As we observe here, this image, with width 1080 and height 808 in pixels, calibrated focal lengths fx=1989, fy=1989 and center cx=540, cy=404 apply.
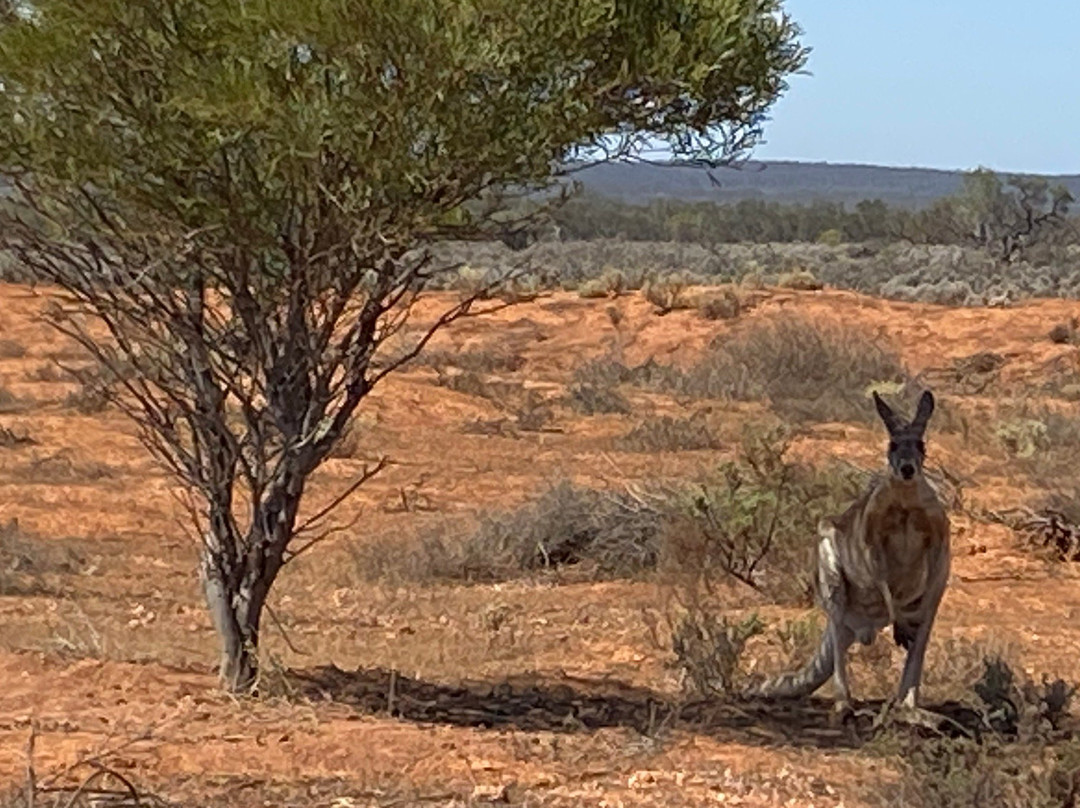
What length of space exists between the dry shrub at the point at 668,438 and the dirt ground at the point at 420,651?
352 millimetres

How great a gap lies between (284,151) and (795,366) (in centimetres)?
2240

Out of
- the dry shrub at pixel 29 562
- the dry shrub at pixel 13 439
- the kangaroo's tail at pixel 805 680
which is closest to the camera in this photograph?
the kangaroo's tail at pixel 805 680

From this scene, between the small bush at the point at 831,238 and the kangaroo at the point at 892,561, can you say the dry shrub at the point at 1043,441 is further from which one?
the small bush at the point at 831,238

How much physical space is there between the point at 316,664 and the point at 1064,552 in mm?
6522

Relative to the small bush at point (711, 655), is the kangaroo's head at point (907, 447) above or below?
above

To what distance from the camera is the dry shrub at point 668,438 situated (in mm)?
21034

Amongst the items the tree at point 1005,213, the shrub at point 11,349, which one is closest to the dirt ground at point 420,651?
the shrub at point 11,349

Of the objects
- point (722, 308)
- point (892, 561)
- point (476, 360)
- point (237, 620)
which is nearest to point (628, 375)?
point (476, 360)

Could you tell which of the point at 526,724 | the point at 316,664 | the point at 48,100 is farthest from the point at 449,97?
the point at 316,664

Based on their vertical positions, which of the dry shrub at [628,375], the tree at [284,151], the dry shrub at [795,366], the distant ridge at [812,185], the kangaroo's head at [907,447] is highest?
the tree at [284,151]

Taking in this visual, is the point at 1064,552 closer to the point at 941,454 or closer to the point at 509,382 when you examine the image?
the point at 941,454

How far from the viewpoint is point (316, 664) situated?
1027 centimetres

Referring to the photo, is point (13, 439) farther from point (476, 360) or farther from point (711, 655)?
point (711, 655)

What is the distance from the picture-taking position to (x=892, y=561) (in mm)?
8242
